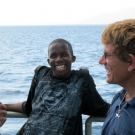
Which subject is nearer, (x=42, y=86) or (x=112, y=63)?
(x=112, y=63)

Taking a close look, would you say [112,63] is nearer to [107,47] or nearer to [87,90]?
[107,47]

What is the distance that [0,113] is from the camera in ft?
10.5

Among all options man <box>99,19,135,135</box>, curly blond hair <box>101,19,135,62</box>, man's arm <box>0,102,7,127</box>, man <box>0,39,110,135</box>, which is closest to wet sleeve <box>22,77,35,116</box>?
man <box>0,39,110,135</box>

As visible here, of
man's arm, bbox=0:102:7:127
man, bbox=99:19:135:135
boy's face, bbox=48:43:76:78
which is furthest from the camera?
boy's face, bbox=48:43:76:78

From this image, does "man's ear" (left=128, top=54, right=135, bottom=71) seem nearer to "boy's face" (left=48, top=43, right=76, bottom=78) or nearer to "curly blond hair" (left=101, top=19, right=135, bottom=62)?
"curly blond hair" (left=101, top=19, right=135, bottom=62)

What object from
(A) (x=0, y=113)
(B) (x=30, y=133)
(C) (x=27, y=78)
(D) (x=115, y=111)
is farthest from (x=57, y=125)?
(C) (x=27, y=78)

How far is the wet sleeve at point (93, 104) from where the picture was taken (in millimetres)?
3173

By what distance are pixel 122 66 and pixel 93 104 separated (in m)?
0.85

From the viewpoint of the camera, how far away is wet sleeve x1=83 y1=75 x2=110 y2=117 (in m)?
3.17

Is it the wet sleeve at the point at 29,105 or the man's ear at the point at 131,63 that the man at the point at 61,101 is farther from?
the man's ear at the point at 131,63

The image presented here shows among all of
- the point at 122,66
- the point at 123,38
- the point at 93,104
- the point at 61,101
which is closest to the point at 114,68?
the point at 122,66

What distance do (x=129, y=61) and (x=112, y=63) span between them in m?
0.12

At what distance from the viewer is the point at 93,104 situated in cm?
321

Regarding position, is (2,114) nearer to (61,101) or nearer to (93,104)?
(61,101)
